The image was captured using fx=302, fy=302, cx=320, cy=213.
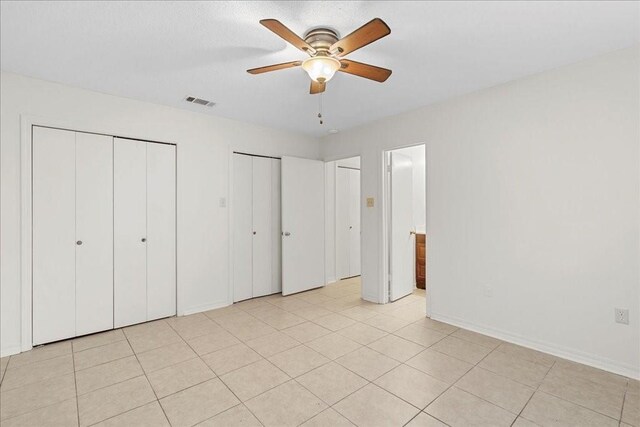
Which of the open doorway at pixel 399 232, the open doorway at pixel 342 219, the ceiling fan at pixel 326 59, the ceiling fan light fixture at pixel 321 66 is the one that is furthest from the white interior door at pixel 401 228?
the ceiling fan light fixture at pixel 321 66

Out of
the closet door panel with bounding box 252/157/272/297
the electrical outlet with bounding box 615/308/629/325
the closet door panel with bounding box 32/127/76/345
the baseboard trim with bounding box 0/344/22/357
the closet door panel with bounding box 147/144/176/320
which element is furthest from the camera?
the closet door panel with bounding box 252/157/272/297

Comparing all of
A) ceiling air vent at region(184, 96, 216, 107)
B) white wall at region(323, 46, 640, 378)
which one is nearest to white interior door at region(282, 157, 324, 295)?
ceiling air vent at region(184, 96, 216, 107)

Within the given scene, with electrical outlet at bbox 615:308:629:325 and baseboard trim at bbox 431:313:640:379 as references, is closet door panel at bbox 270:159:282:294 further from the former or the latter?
electrical outlet at bbox 615:308:629:325

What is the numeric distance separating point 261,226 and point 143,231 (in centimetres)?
153

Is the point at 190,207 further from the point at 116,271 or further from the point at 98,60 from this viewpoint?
the point at 98,60

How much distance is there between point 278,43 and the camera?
88.0 inches

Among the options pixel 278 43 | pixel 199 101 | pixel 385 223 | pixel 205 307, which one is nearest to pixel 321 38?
pixel 278 43

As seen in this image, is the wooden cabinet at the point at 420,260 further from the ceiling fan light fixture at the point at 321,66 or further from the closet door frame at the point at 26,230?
the closet door frame at the point at 26,230

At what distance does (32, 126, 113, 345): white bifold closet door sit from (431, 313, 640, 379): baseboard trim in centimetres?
381

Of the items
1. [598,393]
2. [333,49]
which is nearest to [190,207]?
[333,49]

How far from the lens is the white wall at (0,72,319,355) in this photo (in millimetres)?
2695

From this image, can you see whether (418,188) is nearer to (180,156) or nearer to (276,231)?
(276,231)

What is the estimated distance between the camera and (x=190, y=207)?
3.76 metres

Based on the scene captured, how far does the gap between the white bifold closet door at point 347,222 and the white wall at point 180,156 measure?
1.18 meters
